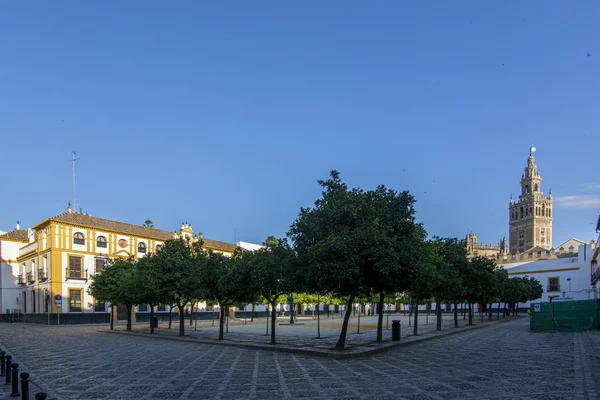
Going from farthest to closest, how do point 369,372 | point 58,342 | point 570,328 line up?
point 570,328 < point 58,342 < point 369,372

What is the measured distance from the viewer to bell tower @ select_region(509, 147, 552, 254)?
5413 inches

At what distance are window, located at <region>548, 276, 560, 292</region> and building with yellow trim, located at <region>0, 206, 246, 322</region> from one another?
52.5 metres

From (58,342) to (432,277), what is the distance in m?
20.8

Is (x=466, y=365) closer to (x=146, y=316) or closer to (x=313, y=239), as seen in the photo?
(x=313, y=239)

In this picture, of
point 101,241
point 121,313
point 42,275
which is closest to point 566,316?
point 121,313

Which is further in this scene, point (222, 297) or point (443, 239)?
point (443, 239)

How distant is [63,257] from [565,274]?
68.2m

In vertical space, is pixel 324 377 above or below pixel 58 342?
above

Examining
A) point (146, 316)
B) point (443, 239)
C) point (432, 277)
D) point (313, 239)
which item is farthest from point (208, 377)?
point (146, 316)

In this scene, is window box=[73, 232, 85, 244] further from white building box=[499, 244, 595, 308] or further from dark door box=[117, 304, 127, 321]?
white building box=[499, 244, 595, 308]

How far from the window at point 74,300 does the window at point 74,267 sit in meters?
1.56

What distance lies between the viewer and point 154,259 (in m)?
29.6

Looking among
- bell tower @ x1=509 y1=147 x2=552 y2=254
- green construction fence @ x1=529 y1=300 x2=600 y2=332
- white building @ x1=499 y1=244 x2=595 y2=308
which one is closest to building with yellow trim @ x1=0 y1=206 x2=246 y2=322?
green construction fence @ x1=529 y1=300 x2=600 y2=332

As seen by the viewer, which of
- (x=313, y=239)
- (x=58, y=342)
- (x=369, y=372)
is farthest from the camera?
(x=58, y=342)
